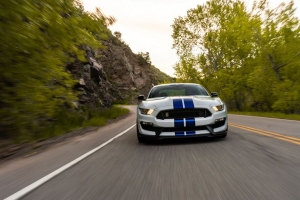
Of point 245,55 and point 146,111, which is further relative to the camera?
point 245,55

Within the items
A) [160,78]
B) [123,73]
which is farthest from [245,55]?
[160,78]

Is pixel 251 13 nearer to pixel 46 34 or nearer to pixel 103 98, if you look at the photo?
pixel 103 98

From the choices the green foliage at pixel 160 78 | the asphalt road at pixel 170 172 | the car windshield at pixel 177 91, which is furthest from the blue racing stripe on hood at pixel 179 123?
the green foliage at pixel 160 78

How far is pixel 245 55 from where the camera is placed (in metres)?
25.9

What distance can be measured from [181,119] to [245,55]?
21.7 m

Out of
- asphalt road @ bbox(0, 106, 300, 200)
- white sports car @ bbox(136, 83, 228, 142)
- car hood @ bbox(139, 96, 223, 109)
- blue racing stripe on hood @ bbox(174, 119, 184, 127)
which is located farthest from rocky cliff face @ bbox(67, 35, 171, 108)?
asphalt road @ bbox(0, 106, 300, 200)

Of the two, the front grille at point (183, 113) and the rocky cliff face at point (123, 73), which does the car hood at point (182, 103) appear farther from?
the rocky cliff face at point (123, 73)

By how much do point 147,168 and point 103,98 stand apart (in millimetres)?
22699

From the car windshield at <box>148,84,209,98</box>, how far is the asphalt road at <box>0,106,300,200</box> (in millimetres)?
2115

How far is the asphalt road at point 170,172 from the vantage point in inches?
118

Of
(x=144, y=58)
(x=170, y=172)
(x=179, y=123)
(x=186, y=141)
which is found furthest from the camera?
(x=144, y=58)

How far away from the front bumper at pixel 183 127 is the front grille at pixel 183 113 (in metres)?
0.13

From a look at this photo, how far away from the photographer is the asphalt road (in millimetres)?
2990

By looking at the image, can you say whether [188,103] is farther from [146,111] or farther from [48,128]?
[48,128]
